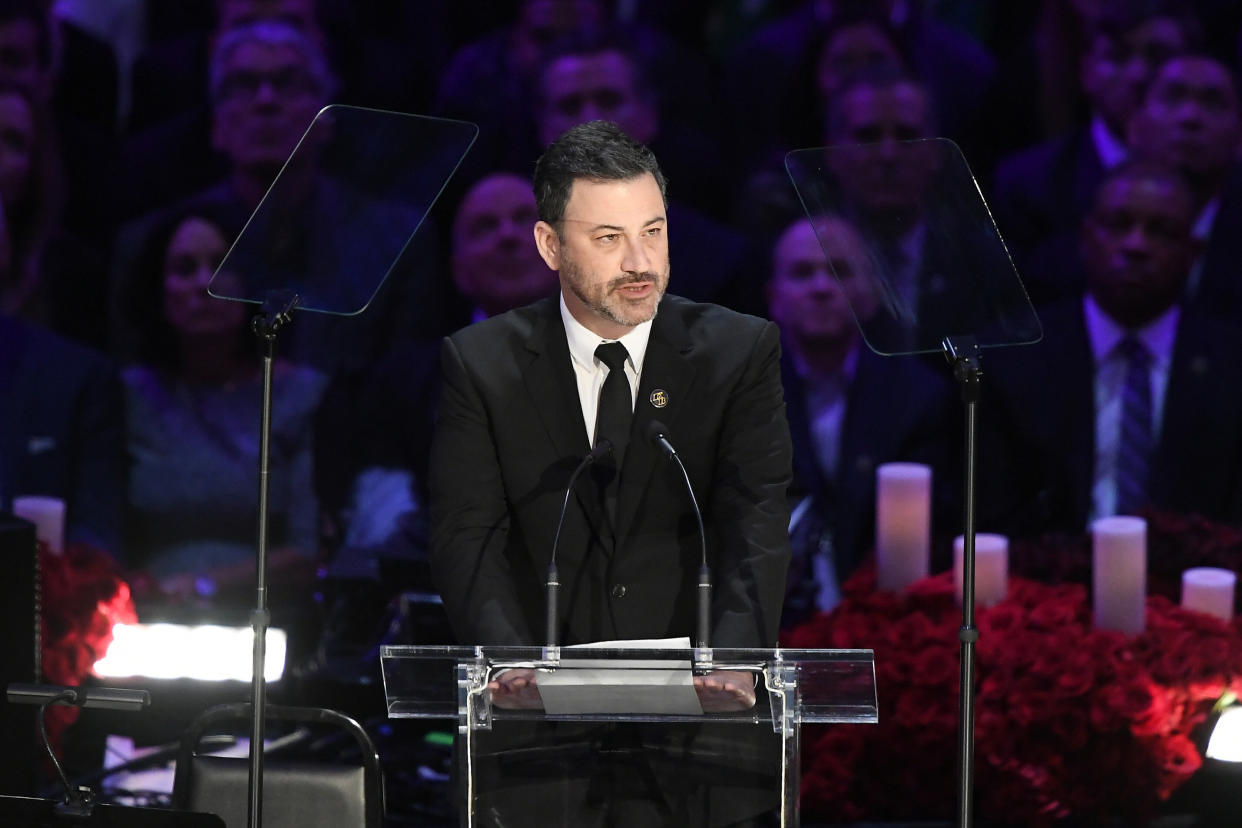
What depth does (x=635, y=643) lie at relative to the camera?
271 cm

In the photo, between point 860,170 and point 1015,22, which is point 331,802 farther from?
point 1015,22

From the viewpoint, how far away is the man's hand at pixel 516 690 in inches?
102

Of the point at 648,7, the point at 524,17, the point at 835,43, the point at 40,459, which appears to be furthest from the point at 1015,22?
the point at 40,459

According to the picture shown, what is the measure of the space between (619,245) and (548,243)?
6.9 inches

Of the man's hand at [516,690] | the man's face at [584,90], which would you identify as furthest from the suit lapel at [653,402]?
the man's face at [584,90]

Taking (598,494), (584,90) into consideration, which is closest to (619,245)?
(598,494)

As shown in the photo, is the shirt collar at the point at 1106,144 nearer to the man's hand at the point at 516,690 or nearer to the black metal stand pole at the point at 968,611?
the black metal stand pole at the point at 968,611

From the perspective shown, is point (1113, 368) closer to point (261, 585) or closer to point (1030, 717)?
point (1030, 717)

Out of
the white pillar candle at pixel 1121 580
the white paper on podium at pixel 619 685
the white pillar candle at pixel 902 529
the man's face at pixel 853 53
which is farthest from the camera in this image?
the man's face at pixel 853 53

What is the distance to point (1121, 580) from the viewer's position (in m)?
4.38

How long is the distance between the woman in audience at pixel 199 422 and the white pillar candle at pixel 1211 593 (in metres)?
3.12

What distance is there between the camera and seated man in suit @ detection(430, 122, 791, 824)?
3.06 metres

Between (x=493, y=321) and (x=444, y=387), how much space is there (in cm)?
16

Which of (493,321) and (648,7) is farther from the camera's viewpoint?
(648,7)
